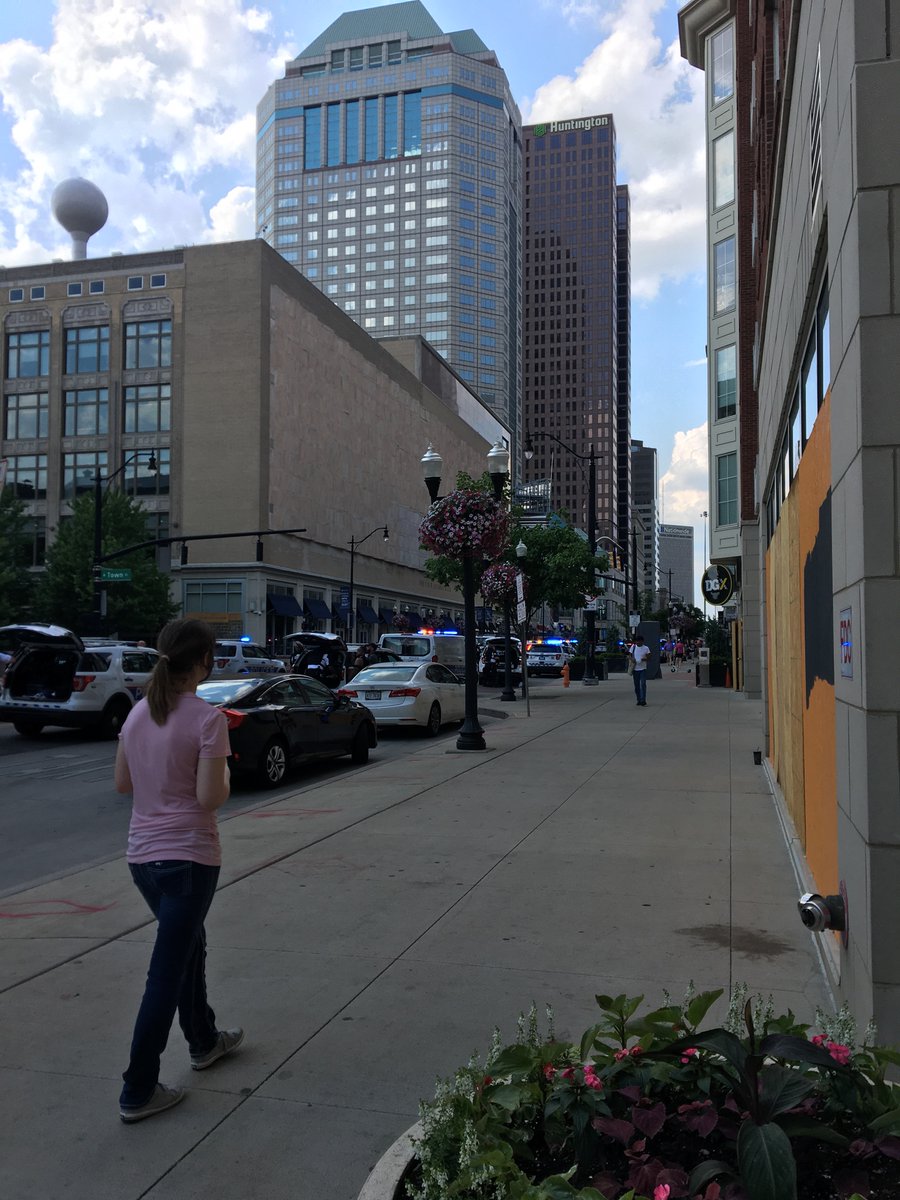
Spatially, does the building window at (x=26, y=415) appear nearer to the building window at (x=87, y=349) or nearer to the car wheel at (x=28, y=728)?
the building window at (x=87, y=349)

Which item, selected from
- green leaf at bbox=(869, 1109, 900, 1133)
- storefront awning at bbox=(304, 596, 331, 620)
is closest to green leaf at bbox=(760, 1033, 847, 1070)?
green leaf at bbox=(869, 1109, 900, 1133)

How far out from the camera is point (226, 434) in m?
60.2

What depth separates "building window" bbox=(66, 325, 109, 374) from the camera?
63.3 m

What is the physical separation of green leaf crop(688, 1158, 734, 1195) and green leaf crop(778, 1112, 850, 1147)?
20cm

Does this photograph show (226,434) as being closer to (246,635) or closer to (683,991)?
(246,635)

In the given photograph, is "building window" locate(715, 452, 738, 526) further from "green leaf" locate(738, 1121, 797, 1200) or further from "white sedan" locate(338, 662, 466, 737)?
"green leaf" locate(738, 1121, 797, 1200)

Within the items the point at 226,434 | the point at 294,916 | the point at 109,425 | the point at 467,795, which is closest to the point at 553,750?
the point at 467,795

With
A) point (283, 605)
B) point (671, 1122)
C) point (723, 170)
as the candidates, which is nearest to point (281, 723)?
point (671, 1122)

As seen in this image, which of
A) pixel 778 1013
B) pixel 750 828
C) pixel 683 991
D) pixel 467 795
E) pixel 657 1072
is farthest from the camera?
pixel 467 795

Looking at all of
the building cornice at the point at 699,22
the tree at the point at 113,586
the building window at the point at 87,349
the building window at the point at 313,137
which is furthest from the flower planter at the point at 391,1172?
the building window at the point at 313,137

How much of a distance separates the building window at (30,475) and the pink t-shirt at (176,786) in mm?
64969

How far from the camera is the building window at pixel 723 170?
35.9 meters

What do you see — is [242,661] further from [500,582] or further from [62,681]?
[62,681]

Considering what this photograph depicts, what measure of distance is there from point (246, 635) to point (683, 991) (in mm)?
53623
